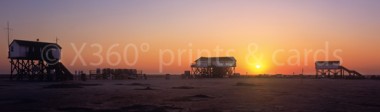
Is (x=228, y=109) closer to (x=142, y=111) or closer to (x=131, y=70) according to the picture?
(x=142, y=111)

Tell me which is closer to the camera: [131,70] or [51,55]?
[51,55]

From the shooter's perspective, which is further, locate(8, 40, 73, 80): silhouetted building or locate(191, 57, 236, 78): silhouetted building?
locate(191, 57, 236, 78): silhouetted building

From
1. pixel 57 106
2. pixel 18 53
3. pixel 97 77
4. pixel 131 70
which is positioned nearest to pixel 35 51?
pixel 18 53

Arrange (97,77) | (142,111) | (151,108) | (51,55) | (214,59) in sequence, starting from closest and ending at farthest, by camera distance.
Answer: (142,111) → (151,108) → (51,55) → (97,77) → (214,59)

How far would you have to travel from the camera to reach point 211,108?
21.5 m

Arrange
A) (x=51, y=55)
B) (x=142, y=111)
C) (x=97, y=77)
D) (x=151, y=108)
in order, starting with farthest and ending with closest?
(x=97, y=77) < (x=51, y=55) < (x=151, y=108) < (x=142, y=111)

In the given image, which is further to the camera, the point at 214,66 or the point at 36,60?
the point at 214,66

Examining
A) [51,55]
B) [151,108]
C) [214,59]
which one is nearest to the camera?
[151,108]

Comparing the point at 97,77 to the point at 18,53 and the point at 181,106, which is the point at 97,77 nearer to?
the point at 18,53

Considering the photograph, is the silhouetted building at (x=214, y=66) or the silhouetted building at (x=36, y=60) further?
the silhouetted building at (x=214, y=66)

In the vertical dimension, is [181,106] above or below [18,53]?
below

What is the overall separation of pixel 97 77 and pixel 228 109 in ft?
214

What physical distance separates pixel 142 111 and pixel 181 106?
3.06m

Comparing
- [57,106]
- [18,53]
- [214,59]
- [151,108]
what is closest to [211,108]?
[151,108]
